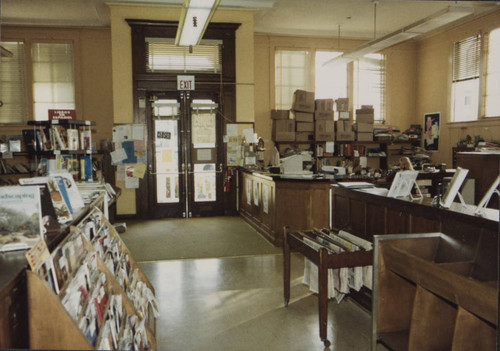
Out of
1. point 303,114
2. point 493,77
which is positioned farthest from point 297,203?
point 493,77

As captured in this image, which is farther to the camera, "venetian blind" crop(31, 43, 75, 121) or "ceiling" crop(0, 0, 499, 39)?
"venetian blind" crop(31, 43, 75, 121)

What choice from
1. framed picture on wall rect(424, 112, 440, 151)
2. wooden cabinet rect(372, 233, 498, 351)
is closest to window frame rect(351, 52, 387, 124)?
framed picture on wall rect(424, 112, 440, 151)

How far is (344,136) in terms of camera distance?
962 cm

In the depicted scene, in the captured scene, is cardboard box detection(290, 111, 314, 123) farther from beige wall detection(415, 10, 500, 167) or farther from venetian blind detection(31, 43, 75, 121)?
venetian blind detection(31, 43, 75, 121)

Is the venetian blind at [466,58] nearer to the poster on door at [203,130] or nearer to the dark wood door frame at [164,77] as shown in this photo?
the dark wood door frame at [164,77]

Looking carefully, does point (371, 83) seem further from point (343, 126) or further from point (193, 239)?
point (193, 239)

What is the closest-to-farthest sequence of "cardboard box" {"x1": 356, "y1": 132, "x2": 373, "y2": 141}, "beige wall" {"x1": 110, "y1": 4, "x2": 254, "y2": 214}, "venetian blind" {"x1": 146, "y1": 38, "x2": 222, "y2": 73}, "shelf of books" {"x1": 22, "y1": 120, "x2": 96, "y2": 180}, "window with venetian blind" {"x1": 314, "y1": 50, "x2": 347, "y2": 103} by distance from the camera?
1. "shelf of books" {"x1": 22, "y1": 120, "x2": 96, "y2": 180}
2. "beige wall" {"x1": 110, "y1": 4, "x2": 254, "y2": 214}
3. "venetian blind" {"x1": 146, "y1": 38, "x2": 222, "y2": 73}
4. "cardboard box" {"x1": 356, "y1": 132, "x2": 373, "y2": 141}
5. "window with venetian blind" {"x1": 314, "y1": 50, "x2": 347, "y2": 103}

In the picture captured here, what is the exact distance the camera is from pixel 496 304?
5.91 feet

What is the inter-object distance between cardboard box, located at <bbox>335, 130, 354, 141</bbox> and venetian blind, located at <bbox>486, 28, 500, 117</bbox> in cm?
280

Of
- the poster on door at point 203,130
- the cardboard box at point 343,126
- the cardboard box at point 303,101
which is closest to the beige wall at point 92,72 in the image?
the poster on door at point 203,130

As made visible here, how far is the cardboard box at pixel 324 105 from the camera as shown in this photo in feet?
30.9

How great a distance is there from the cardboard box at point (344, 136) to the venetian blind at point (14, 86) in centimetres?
699

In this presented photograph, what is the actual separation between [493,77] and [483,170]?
200 inches

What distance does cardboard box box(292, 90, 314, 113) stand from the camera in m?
9.14
